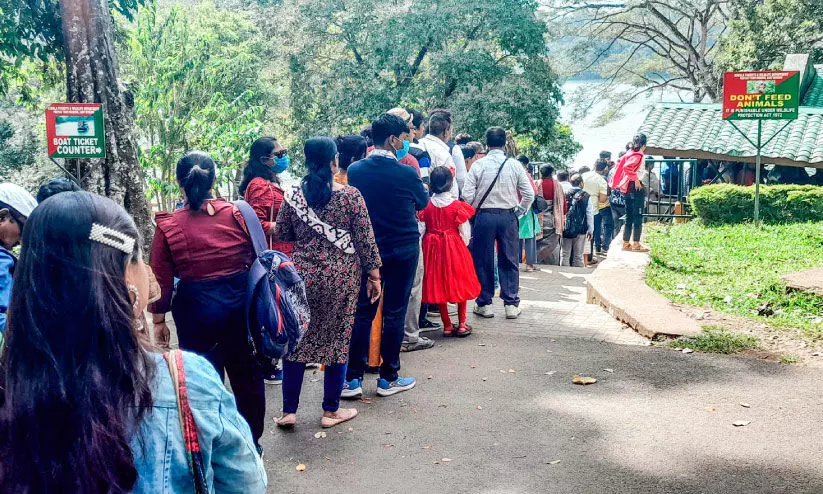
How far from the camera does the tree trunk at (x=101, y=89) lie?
30.0ft

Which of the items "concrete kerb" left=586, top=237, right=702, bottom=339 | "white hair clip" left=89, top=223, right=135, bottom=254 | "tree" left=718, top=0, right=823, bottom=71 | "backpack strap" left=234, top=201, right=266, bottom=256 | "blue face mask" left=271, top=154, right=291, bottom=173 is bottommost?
"concrete kerb" left=586, top=237, right=702, bottom=339

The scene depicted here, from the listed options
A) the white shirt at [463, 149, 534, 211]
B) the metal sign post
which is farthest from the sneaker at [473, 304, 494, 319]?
the metal sign post

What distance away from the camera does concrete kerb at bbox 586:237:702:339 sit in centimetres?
742

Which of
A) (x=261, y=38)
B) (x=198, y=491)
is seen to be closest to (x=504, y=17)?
(x=261, y=38)

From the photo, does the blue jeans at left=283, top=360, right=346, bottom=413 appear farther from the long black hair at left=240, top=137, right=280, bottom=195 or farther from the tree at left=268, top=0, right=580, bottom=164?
the tree at left=268, top=0, right=580, bottom=164

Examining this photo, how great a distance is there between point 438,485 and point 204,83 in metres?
18.0

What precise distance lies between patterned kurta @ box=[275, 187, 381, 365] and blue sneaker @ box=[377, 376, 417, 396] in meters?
0.88

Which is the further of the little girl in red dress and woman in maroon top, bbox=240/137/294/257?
the little girl in red dress

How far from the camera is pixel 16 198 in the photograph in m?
3.64

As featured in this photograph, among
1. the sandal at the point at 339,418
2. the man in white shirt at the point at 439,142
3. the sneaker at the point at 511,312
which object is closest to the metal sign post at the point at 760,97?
the sneaker at the point at 511,312

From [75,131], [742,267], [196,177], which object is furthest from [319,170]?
[742,267]

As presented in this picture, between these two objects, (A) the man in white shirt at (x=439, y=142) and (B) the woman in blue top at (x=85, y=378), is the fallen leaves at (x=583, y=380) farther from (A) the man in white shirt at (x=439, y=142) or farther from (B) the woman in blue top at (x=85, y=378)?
(B) the woman in blue top at (x=85, y=378)

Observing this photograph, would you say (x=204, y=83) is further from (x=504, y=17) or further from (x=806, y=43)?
(x=806, y=43)

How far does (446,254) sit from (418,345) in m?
0.84
